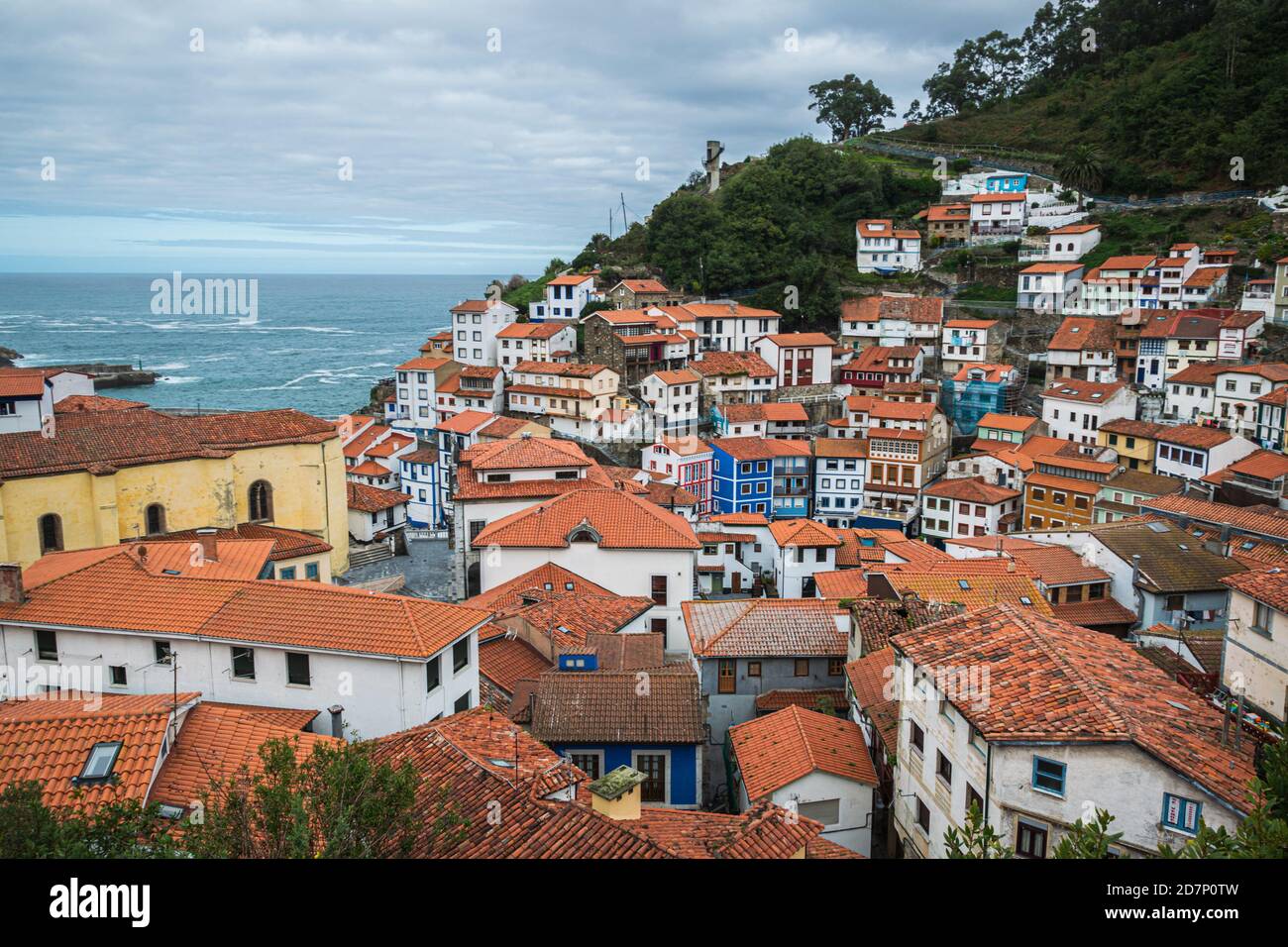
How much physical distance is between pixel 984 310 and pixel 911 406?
19610mm

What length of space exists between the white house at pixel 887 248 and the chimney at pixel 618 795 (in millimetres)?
73444

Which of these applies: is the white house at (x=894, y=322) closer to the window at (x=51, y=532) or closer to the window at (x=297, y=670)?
the window at (x=51, y=532)

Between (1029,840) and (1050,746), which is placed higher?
(1050,746)

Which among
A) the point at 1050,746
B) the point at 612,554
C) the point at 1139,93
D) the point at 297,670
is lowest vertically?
the point at 612,554

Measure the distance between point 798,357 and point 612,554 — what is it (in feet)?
142

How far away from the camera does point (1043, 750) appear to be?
1162cm

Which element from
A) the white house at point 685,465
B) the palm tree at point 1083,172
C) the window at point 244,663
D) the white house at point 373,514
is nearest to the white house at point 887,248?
the palm tree at point 1083,172

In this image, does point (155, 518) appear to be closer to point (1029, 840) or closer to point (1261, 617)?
point (1029, 840)

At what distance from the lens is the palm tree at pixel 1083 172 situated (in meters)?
80.2

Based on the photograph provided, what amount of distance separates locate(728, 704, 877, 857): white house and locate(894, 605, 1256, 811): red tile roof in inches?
94.2

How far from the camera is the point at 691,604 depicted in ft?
81.6

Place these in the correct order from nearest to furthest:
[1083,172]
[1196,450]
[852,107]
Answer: [1196,450]
[1083,172]
[852,107]

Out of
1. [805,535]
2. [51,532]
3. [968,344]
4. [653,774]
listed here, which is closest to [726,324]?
[968,344]
